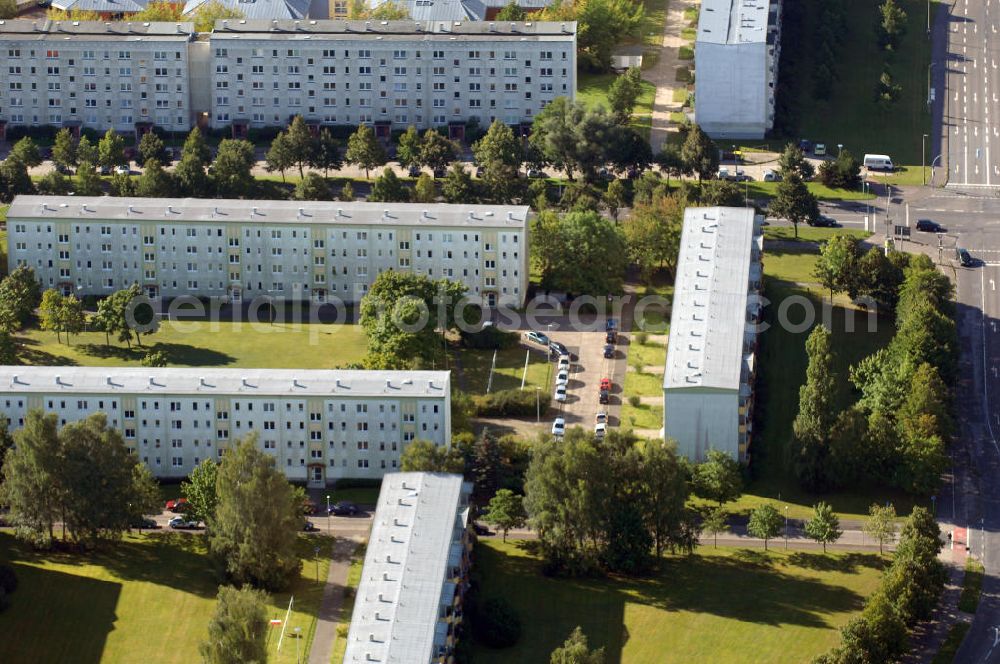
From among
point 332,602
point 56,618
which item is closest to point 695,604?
point 332,602

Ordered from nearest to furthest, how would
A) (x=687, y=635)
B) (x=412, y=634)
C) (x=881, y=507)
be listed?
(x=412, y=634) < (x=687, y=635) < (x=881, y=507)

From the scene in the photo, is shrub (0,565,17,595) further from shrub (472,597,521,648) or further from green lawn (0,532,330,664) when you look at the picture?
shrub (472,597,521,648)

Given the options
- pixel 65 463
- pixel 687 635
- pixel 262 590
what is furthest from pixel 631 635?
pixel 65 463

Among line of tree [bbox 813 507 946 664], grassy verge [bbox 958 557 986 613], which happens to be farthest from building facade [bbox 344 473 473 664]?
grassy verge [bbox 958 557 986 613]

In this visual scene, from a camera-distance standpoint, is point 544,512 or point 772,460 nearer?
point 544,512

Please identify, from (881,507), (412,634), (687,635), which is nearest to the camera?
(412,634)

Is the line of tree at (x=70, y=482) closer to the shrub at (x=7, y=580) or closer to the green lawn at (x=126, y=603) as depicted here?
the green lawn at (x=126, y=603)

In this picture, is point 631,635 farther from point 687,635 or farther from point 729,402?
point 729,402
